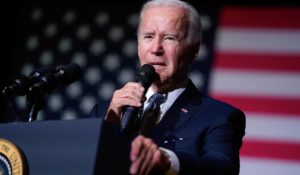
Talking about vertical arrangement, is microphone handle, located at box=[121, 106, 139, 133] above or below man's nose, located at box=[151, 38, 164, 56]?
below

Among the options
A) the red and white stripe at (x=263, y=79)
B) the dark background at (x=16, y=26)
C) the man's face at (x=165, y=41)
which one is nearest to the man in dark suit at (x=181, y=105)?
the man's face at (x=165, y=41)

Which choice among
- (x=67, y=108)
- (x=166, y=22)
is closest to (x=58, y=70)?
(x=166, y=22)

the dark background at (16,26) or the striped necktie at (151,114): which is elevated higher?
the dark background at (16,26)

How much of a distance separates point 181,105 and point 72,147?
552 mm

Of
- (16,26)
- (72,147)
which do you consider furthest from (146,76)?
(16,26)

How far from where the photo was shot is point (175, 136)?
141cm

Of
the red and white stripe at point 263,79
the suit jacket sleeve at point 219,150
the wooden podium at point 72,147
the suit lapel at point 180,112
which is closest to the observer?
the wooden podium at point 72,147

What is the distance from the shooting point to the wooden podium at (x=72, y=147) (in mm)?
985

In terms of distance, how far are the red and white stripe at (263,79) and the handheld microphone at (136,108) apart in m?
1.50

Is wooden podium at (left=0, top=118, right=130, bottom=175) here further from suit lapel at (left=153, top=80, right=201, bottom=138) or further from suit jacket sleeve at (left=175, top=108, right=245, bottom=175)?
suit lapel at (left=153, top=80, right=201, bottom=138)

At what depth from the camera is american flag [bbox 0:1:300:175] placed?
276cm

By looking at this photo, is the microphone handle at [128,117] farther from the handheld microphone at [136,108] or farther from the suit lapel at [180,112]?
the suit lapel at [180,112]

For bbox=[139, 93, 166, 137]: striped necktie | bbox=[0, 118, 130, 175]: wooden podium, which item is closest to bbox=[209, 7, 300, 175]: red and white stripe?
bbox=[139, 93, 166, 137]: striped necktie

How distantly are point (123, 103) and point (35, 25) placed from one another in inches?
82.6
